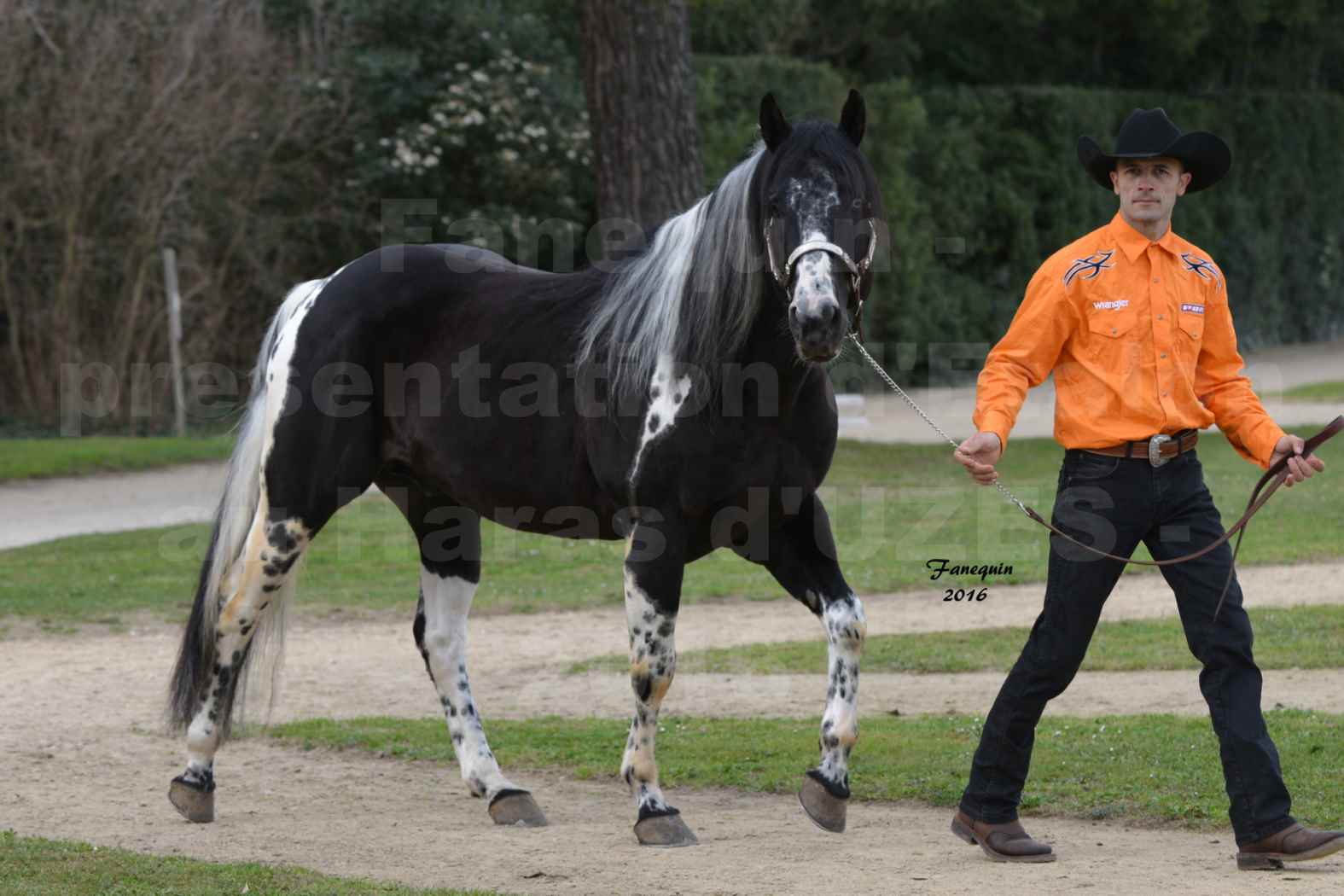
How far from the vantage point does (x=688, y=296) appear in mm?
5113

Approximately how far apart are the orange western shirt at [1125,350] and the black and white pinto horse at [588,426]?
482 mm

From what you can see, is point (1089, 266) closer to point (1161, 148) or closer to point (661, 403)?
point (1161, 148)

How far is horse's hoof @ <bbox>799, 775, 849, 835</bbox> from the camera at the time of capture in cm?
502

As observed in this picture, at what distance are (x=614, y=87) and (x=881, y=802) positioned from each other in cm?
858

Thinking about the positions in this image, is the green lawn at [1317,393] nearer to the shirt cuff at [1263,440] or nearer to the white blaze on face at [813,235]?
the shirt cuff at [1263,440]

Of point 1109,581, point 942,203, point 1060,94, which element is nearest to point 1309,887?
point 1109,581

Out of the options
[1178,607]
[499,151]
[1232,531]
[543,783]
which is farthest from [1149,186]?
[499,151]

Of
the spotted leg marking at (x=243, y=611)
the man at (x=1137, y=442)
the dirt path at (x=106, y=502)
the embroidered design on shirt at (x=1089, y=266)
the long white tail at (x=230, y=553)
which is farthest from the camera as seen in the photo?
the dirt path at (x=106, y=502)

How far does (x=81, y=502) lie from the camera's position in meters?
13.6

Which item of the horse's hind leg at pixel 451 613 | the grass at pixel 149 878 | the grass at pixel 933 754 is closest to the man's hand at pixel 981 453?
the grass at pixel 933 754

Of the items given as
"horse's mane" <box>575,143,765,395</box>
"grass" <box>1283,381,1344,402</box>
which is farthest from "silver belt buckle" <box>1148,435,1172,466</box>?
"grass" <box>1283,381,1344,402</box>

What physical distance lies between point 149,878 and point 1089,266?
298 cm

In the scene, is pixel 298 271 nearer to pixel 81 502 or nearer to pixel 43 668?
pixel 81 502

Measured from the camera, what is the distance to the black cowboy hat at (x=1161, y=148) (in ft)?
15.0
